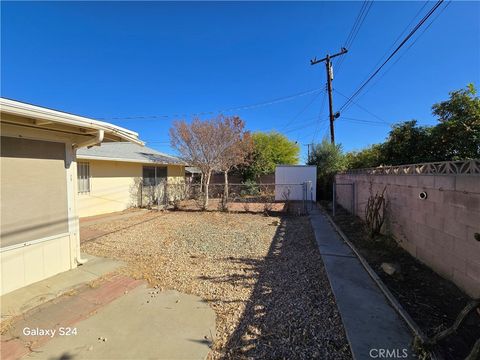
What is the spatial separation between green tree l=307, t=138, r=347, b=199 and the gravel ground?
744 cm

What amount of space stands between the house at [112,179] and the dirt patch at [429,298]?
9329 mm

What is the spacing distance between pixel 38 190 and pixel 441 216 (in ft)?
19.1

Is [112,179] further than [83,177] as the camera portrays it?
Yes

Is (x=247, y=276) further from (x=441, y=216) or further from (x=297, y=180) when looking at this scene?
(x=297, y=180)

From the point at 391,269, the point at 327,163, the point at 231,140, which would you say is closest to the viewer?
the point at 391,269

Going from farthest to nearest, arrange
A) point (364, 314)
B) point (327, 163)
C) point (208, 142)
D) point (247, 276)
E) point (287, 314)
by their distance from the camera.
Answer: point (327, 163) → point (208, 142) → point (247, 276) → point (287, 314) → point (364, 314)

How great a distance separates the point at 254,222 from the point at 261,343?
585 centimetres

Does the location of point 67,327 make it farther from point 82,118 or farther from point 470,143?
point 470,143

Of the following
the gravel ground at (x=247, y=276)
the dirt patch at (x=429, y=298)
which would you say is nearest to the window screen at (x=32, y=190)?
the gravel ground at (x=247, y=276)

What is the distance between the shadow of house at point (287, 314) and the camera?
2156 mm

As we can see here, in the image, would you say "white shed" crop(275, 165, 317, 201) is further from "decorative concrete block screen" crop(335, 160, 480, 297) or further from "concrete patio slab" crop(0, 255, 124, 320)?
"concrete patio slab" crop(0, 255, 124, 320)

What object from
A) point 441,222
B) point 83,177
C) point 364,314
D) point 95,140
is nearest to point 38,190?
point 95,140

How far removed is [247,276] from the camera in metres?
3.77

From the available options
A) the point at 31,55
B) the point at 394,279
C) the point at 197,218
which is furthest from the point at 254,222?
the point at 31,55
